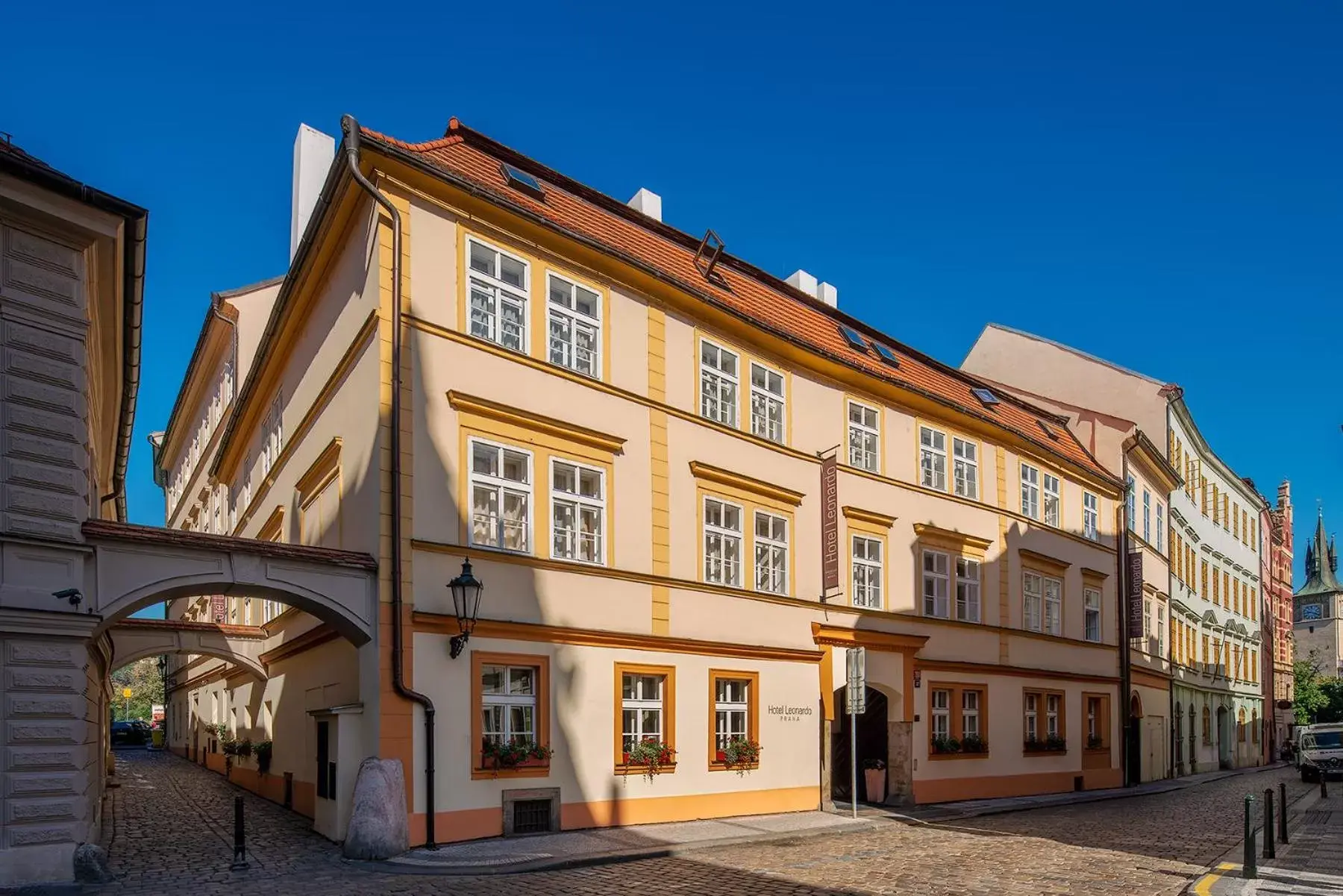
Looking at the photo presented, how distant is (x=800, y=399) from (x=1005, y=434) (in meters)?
9.01

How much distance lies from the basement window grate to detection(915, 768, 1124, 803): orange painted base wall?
1077cm

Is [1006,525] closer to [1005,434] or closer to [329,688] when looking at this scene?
[1005,434]

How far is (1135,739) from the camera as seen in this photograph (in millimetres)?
36938

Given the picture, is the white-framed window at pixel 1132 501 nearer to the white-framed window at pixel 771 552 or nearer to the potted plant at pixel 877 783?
the potted plant at pixel 877 783

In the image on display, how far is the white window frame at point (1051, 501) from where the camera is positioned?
107 ft

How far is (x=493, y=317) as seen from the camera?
17891 mm

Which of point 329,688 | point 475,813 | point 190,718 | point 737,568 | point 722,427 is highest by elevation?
point 722,427

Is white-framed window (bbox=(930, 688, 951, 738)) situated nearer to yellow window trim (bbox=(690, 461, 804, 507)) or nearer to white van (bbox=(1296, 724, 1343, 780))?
yellow window trim (bbox=(690, 461, 804, 507))

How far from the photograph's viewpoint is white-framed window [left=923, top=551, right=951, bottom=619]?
27078 millimetres

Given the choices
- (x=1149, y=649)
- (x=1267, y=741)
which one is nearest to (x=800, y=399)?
(x=1149, y=649)

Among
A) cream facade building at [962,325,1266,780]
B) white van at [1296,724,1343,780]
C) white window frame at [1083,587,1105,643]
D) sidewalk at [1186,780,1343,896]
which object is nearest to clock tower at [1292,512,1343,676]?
cream facade building at [962,325,1266,780]

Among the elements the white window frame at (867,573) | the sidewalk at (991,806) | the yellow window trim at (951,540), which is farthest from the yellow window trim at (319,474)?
the yellow window trim at (951,540)

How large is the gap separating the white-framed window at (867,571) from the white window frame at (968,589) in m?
3.44

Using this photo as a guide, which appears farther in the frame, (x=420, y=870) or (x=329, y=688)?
(x=329, y=688)
